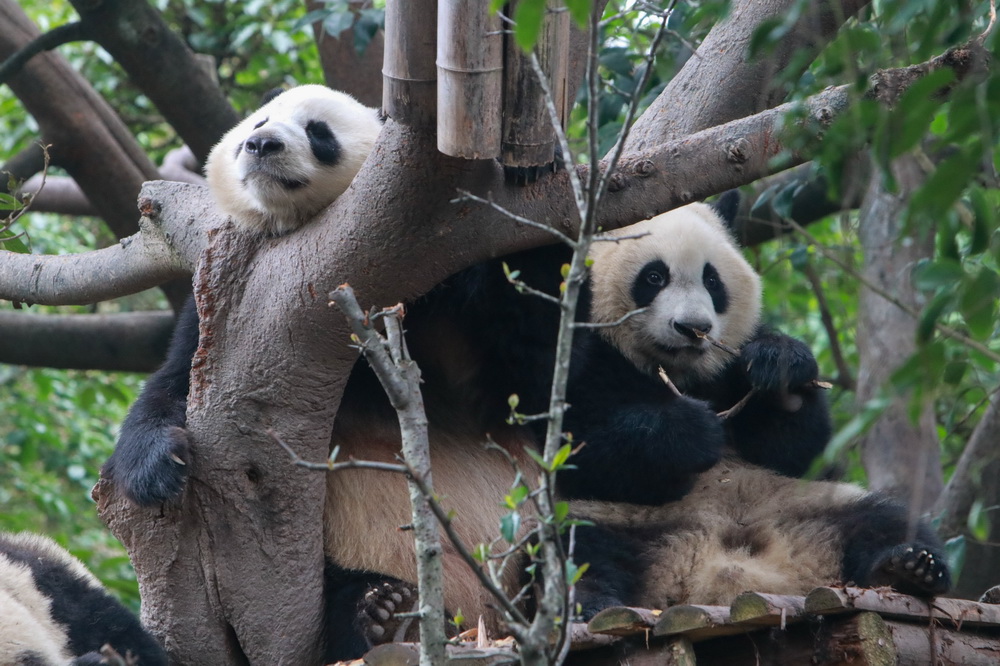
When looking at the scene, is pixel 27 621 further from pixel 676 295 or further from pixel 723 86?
pixel 723 86

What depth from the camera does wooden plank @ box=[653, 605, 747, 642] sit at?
254 cm

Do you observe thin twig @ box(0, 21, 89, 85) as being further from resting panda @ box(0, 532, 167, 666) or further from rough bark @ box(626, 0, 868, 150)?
rough bark @ box(626, 0, 868, 150)

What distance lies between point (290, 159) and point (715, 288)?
1.78 m

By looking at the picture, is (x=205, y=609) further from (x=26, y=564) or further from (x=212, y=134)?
(x=212, y=134)

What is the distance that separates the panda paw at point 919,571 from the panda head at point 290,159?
204 cm

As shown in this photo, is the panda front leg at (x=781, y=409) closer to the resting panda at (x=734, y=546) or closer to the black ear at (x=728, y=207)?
the resting panda at (x=734, y=546)

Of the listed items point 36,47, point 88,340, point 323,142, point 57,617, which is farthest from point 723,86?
point 88,340

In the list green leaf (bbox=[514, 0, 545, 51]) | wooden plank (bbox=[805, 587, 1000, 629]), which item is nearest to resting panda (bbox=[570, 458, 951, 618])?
wooden plank (bbox=[805, 587, 1000, 629])

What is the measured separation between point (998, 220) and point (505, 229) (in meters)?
1.45

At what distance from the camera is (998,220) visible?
1.53m

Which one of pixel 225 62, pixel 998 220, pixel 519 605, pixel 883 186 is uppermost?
pixel 225 62

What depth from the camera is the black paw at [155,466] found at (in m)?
3.09

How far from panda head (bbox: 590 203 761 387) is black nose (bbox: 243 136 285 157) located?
123 centimetres

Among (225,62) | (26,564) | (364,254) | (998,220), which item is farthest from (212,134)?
(998,220)
